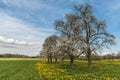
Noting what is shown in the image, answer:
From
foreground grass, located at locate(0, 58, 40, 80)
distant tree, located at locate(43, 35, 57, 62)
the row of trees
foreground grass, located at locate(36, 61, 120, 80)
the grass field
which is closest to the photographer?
foreground grass, located at locate(36, 61, 120, 80)

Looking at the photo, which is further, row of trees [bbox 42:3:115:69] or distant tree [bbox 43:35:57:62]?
distant tree [bbox 43:35:57:62]

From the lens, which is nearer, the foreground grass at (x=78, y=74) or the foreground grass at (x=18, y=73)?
the foreground grass at (x=78, y=74)

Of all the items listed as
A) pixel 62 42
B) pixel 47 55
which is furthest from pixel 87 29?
pixel 47 55

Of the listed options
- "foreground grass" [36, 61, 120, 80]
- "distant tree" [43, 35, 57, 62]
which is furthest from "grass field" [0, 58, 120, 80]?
"distant tree" [43, 35, 57, 62]

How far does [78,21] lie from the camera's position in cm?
4397

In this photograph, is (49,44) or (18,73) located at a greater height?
(49,44)

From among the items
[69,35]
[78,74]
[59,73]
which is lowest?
[78,74]

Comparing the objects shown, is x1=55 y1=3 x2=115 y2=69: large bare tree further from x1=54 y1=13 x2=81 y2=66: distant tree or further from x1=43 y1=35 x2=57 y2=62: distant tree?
x1=43 y1=35 x2=57 y2=62: distant tree

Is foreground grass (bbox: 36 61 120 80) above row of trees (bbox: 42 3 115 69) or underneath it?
underneath

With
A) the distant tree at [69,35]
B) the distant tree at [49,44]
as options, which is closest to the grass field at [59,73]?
the distant tree at [69,35]

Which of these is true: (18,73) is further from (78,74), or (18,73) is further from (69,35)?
(69,35)

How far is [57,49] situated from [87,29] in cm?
908

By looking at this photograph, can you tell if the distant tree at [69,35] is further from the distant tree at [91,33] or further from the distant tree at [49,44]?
the distant tree at [49,44]

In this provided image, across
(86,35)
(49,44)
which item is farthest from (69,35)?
(49,44)
